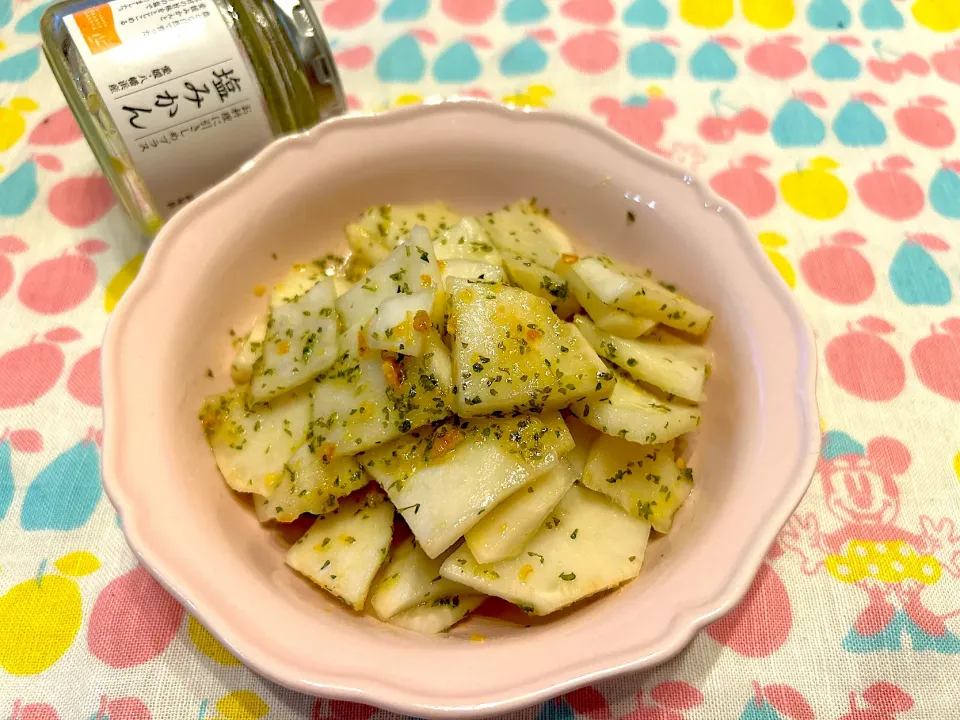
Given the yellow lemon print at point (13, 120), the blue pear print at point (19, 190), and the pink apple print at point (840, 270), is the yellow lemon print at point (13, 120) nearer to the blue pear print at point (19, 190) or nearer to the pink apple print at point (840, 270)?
the blue pear print at point (19, 190)

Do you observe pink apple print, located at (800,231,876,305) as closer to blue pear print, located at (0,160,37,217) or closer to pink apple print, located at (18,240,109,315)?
pink apple print, located at (18,240,109,315)

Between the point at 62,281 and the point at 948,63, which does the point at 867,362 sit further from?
the point at 62,281

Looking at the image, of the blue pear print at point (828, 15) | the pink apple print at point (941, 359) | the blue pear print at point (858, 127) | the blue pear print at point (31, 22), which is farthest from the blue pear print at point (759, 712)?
the blue pear print at point (31, 22)

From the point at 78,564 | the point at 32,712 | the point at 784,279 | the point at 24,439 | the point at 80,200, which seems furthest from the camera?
the point at 80,200

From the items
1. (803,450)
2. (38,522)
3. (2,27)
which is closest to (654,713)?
(803,450)

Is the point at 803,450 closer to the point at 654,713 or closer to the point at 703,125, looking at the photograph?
the point at 654,713

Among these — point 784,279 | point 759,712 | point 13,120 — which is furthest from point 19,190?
point 759,712

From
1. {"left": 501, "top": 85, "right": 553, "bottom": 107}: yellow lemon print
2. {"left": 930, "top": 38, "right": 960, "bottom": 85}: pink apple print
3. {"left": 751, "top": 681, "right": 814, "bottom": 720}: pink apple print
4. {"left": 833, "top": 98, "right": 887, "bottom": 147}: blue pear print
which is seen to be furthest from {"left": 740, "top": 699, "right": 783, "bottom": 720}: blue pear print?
{"left": 930, "top": 38, "right": 960, "bottom": 85}: pink apple print
